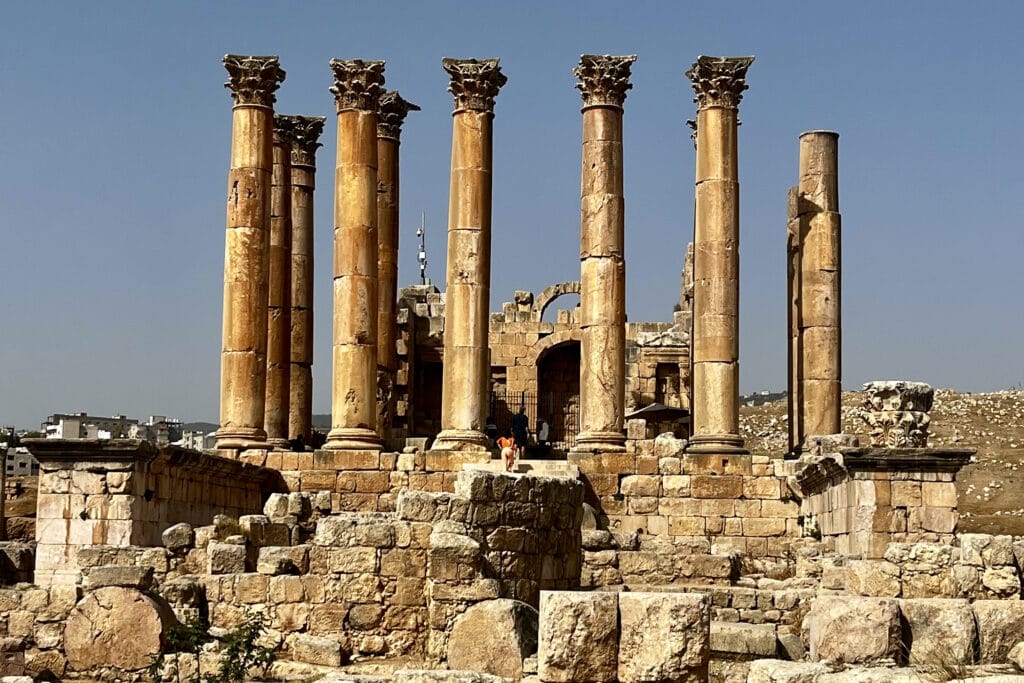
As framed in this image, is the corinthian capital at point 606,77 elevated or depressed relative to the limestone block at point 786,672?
elevated

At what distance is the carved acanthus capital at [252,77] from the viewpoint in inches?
1358

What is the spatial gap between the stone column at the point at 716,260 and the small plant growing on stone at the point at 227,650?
50.1ft

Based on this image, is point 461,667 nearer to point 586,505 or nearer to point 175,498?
point 175,498

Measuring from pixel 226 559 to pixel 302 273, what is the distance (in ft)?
58.2

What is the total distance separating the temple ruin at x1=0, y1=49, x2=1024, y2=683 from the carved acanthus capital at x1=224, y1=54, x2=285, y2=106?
53 millimetres

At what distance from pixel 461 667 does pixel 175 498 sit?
11.4 meters

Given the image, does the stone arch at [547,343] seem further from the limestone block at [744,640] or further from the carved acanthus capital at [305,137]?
the limestone block at [744,640]

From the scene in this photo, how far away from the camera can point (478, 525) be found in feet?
67.8

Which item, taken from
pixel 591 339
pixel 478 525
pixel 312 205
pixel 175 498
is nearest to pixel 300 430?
pixel 312 205

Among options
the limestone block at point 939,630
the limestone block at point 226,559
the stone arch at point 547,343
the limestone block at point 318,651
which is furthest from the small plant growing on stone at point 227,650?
the stone arch at point 547,343

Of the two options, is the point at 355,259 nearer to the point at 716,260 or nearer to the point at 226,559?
the point at 716,260

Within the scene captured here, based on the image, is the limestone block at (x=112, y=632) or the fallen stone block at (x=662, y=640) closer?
the fallen stone block at (x=662, y=640)

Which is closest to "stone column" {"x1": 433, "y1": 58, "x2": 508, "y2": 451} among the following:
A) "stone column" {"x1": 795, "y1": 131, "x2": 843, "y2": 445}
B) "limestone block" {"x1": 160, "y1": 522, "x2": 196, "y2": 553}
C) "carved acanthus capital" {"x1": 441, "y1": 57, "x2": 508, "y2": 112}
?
"carved acanthus capital" {"x1": 441, "y1": 57, "x2": 508, "y2": 112}

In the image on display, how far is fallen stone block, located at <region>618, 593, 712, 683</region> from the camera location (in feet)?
45.5
